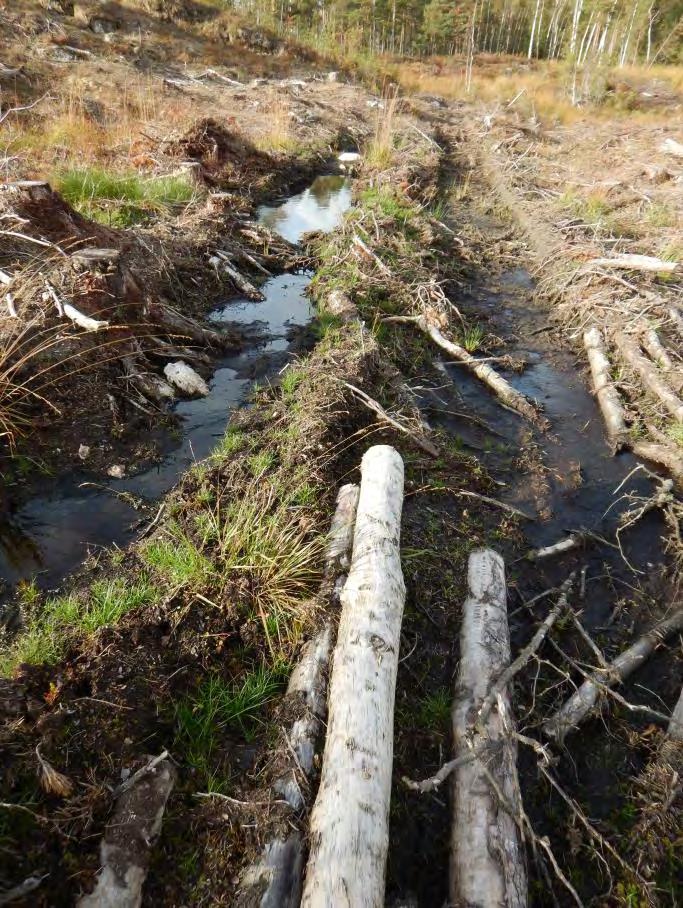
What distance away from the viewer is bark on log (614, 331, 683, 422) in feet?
16.6

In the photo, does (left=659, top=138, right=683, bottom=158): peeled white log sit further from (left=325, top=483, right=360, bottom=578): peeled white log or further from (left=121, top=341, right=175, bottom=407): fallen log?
(left=325, top=483, right=360, bottom=578): peeled white log

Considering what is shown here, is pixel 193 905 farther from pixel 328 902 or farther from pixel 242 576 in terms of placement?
pixel 242 576

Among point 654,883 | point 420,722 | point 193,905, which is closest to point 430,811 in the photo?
point 420,722

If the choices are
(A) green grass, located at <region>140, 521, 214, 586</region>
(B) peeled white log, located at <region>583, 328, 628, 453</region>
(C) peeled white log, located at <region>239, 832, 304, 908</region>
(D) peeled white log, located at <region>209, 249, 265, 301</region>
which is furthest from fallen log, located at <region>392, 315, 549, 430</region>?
(C) peeled white log, located at <region>239, 832, 304, 908</region>

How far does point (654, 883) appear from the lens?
6.77 ft

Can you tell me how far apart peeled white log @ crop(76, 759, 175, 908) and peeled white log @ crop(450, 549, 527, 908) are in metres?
1.27

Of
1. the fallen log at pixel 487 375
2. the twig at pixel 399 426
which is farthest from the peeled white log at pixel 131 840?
the fallen log at pixel 487 375

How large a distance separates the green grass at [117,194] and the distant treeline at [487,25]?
29.5 m

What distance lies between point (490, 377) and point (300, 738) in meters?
4.53

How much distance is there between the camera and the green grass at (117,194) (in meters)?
7.28

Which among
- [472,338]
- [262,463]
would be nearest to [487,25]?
[472,338]

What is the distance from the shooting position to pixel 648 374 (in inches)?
216

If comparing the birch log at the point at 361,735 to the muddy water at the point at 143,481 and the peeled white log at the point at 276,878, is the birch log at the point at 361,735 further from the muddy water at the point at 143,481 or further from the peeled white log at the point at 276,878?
the muddy water at the point at 143,481

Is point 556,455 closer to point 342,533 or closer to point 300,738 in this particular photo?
point 342,533
